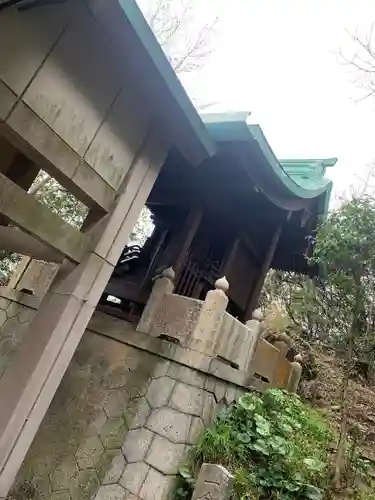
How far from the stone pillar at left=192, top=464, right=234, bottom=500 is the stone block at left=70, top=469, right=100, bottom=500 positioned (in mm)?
1325

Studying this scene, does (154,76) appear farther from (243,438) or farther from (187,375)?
(243,438)

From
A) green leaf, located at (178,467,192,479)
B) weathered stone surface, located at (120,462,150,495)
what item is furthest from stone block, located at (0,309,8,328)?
green leaf, located at (178,467,192,479)

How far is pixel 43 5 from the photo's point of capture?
3316 mm

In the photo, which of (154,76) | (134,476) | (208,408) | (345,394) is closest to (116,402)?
(134,476)

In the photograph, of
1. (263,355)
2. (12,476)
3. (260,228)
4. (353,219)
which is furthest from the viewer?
(260,228)

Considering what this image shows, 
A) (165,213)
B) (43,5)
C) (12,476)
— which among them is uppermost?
(165,213)

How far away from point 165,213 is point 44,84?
496cm

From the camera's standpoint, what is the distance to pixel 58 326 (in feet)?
13.4

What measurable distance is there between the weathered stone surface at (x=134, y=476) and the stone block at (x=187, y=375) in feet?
3.42

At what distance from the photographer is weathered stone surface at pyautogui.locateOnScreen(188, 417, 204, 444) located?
510cm

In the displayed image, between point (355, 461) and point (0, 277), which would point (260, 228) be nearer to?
point (355, 461)

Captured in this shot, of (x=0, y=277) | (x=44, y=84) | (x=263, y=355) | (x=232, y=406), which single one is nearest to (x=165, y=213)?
(x=263, y=355)

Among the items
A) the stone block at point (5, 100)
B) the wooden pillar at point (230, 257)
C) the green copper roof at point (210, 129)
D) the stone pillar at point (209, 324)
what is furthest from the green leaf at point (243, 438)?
the stone block at point (5, 100)

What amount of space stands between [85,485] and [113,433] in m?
0.64
